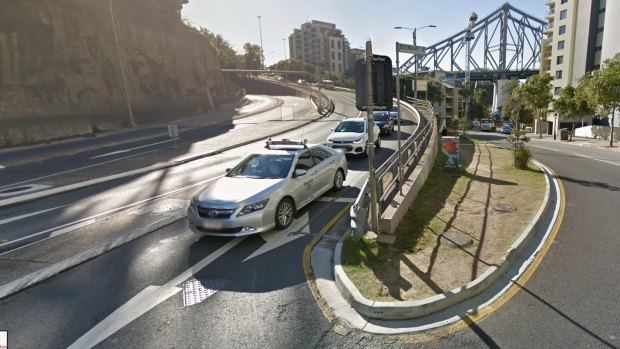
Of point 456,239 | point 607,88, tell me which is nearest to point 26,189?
point 456,239

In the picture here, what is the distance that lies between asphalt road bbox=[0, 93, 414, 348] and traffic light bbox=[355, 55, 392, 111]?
2837mm

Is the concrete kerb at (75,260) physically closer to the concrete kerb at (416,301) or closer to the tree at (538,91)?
the concrete kerb at (416,301)

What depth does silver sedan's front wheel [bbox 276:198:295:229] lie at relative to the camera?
6.86 metres

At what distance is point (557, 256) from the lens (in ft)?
18.8

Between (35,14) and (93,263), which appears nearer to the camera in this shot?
(93,263)

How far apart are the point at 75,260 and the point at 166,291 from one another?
7.33 ft

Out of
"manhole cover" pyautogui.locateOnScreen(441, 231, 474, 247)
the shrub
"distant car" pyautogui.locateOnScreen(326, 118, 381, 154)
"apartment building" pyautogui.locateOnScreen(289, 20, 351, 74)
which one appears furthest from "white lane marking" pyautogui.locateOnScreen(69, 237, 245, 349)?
"apartment building" pyautogui.locateOnScreen(289, 20, 351, 74)

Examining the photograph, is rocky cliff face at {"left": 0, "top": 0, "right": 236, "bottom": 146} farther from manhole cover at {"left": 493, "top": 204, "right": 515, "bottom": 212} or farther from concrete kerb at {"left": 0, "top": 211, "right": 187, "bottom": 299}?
manhole cover at {"left": 493, "top": 204, "right": 515, "bottom": 212}

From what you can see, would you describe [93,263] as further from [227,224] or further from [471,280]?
[471,280]

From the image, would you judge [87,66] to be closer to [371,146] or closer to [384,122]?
[384,122]

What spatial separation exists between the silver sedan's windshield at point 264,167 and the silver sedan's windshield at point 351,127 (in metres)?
7.99

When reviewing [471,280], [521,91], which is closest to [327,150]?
[471,280]

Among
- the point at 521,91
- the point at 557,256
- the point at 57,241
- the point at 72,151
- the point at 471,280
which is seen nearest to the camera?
the point at 471,280

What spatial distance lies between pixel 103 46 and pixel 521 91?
1876 inches
